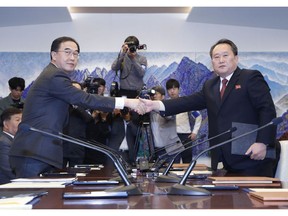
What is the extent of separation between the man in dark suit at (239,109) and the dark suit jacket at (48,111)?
69 cm

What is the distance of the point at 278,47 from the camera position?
22.1 feet

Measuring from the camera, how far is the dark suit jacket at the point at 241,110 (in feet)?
8.39

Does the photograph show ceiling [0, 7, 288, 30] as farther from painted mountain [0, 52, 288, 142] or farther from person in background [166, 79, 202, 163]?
person in background [166, 79, 202, 163]

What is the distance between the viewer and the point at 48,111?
106 inches

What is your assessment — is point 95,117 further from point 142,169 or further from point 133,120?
point 142,169

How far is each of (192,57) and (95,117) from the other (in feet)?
8.47

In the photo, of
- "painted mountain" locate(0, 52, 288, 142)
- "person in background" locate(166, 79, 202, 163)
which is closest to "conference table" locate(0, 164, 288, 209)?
"person in background" locate(166, 79, 202, 163)

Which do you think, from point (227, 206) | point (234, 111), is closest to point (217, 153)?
point (234, 111)

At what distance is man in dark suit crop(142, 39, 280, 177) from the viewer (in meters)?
2.54

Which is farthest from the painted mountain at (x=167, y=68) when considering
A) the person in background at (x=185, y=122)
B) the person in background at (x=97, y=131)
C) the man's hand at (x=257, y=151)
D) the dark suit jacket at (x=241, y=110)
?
the man's hand at (x=257, y=151)

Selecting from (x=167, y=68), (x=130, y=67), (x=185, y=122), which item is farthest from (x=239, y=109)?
(x=167, y=68)

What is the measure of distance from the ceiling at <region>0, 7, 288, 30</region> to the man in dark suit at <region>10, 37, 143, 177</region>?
3.34m

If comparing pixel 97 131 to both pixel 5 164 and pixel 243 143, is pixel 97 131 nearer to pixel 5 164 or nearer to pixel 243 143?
pixel 5 164

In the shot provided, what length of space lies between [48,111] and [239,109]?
1078 millimetres
